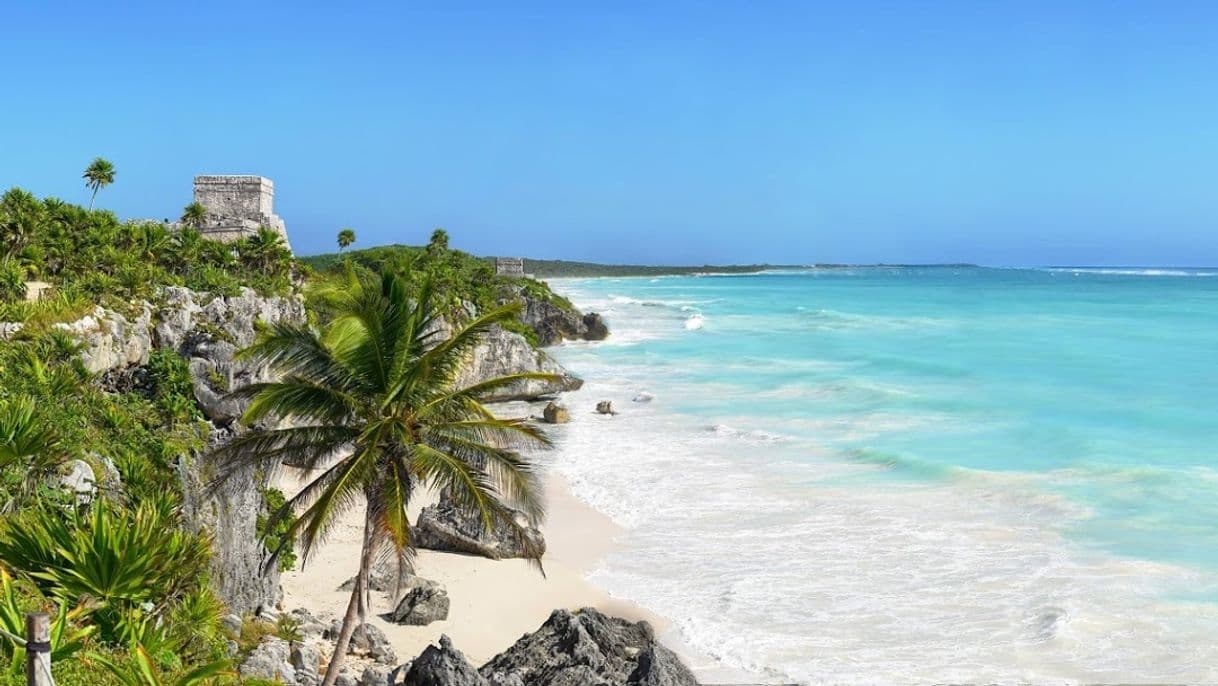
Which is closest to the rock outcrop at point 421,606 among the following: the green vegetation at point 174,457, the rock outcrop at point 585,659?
the green vegetation at point 174,457

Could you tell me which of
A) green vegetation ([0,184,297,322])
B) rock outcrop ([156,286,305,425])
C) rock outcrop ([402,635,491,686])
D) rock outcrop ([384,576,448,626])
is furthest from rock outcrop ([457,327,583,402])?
rock outcrop ([402,635,491,686])

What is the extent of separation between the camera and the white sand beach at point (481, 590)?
13.7 m

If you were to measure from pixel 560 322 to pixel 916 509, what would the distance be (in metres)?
37.6

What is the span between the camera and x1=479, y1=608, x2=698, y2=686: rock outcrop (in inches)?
429

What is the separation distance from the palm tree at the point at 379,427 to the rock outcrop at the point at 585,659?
135 cm

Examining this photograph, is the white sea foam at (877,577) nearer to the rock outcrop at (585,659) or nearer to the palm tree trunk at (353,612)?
the rock outcrop at (585,659)

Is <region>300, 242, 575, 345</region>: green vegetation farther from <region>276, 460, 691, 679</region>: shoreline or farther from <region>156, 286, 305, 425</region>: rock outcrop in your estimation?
<region>276, 460, 691, 679</region>: shoreline

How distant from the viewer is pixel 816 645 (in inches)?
527

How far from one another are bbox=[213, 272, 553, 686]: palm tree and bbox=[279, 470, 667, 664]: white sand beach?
6.88 ft

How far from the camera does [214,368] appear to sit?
1611cm

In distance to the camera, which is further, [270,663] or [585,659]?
[585,659]

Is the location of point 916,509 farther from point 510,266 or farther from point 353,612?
point 510,266

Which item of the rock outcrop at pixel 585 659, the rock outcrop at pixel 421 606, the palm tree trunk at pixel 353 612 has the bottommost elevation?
the rock outcrop at pixel 421 606

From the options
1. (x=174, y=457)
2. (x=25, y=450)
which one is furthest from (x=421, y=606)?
(x=25, y=450)
